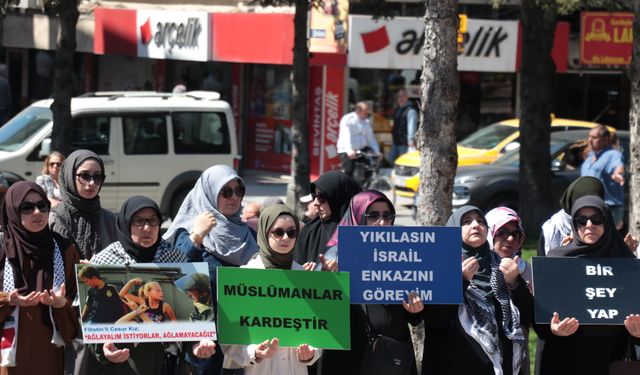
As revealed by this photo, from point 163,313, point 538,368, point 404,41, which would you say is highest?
point 404,41

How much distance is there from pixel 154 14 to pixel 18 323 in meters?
18.5

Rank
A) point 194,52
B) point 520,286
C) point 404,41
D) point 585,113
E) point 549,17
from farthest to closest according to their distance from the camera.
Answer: point 585,113 → point 194,52 → point 404,41 → point 549,17 → point 520,286

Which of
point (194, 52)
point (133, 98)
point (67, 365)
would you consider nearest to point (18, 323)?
point (67, 365)

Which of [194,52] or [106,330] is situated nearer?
[106,330]

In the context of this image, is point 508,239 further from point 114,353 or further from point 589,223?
point 114,353

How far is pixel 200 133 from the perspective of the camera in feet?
53.6

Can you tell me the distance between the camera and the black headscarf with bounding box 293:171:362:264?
22.8ft

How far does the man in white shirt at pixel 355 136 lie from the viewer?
1880 cm

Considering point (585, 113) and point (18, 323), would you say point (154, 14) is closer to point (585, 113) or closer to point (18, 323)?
point (585, 113)

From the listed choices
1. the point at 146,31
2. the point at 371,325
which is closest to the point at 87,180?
the point at 371,325

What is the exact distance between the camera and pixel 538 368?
20.6 ft

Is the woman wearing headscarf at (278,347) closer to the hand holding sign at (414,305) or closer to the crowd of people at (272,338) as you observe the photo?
the crowd of people at (272,338)

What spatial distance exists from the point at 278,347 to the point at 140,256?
33.3 inches

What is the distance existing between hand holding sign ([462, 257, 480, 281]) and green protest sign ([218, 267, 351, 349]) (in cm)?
63
